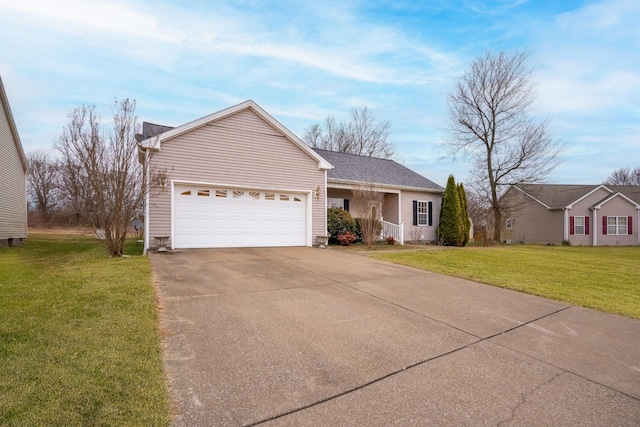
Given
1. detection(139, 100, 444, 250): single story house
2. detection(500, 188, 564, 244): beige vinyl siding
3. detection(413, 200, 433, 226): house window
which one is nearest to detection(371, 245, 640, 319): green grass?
detection(139, 100, 444, 250): single story house

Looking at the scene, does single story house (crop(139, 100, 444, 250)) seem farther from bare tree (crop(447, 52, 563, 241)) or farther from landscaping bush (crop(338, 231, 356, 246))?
bare tree (crop(447, 52, 563, 241))

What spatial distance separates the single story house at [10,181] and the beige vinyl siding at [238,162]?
9.17 meters

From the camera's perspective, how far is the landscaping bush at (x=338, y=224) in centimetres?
1420

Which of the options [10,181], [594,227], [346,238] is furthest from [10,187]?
[594,227]

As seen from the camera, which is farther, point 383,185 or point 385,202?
point 385,202

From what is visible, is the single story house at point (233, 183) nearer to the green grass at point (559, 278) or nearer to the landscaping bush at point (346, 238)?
the landscaping bush at point (346, 238)

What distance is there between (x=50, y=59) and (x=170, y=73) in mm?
3785

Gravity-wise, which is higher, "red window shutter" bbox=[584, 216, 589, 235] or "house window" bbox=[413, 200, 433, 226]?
"house window" bbox=[413, 200, 433, 226]

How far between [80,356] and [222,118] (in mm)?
10151

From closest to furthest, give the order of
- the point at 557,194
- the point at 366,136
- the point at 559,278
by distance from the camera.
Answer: the point at 559,278, the point at 557,194, the point at 366,136

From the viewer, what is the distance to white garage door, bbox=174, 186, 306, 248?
1111 cm

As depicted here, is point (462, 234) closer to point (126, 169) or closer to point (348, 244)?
point (348, 244)

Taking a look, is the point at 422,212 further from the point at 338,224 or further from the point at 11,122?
the point at 11,122

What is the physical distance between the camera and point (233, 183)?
1171 cm
